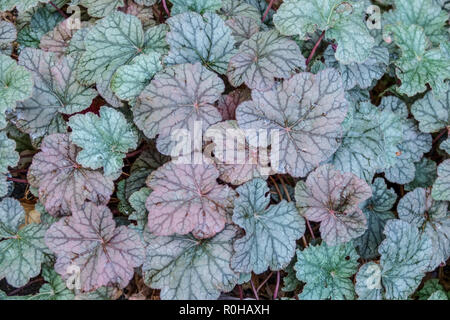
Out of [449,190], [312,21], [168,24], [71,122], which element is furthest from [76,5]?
[449,190]

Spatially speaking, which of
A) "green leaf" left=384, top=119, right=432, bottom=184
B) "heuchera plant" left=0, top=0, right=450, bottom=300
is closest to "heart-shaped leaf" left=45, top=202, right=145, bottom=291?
"heuchera plant" left=0, top=0, right=450, bottom=300

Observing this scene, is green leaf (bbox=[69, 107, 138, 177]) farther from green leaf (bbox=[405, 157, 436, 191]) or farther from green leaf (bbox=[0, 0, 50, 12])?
green leaf (bbox=[405, 157, 436, 191])

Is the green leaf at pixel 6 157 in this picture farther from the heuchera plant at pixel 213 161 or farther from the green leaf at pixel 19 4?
the green leaf at pixel 19 4

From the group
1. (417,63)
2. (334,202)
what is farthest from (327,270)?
(417,63)

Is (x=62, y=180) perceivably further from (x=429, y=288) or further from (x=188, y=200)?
(x=429, y=288)

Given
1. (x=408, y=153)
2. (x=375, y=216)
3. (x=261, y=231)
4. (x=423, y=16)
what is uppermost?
(x=423, y=16)
